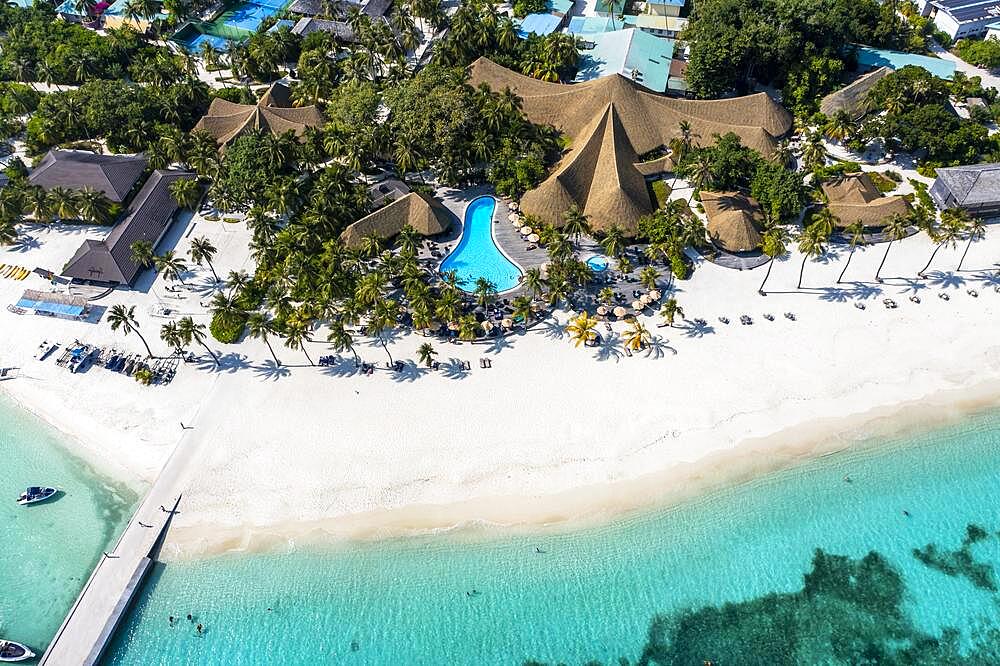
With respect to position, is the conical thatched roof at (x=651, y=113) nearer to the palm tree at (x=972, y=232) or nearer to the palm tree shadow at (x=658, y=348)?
the palm tree at (x=972, y=232)

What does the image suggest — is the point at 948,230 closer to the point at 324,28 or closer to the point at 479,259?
the point at 479,259

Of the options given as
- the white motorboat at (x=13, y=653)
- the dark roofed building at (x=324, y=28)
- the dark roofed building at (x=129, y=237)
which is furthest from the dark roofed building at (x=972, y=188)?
the white motorboat at (x=13, y=653)

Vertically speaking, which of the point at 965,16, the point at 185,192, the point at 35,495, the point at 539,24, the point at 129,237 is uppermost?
the point at 539,24

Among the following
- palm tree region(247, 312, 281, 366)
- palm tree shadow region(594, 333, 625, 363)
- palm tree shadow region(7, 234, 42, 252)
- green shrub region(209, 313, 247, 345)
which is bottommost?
palm tree shadow region(594, 333, 625, 363)

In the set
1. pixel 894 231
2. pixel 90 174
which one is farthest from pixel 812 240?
pixel 90 174

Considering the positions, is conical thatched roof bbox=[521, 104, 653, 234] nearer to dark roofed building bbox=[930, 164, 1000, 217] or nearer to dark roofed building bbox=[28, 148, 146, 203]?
dark roofed building bbox=[930, 164, 1000, 217]

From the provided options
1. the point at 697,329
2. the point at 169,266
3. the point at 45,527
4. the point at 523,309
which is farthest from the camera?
the point at 169,266

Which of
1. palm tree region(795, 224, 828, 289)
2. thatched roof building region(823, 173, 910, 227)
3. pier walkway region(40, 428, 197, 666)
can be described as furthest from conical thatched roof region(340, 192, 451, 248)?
thatched roof building region(823, 173, 910, 227)
